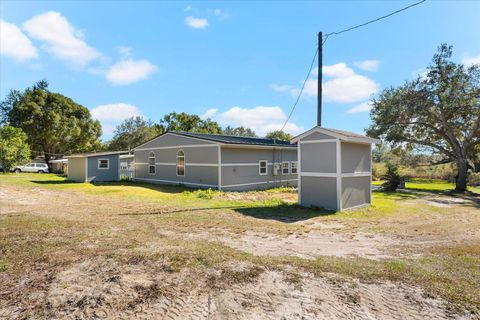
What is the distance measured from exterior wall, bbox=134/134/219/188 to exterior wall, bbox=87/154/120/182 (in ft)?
5.41

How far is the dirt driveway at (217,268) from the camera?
338 centimetres

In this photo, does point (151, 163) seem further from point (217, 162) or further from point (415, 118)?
point (415, 118)

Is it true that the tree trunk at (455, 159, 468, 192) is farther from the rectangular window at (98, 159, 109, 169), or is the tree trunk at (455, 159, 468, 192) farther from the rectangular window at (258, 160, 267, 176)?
the rectangular window at (98, 159, 109, 169)

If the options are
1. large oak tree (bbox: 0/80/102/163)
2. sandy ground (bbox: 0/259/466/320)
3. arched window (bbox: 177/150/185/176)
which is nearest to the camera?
sandy ground (bbox: 0/259/466/320)

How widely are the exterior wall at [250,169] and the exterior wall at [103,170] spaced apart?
36.9 feet

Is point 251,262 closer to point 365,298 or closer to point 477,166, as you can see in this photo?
point 365,298

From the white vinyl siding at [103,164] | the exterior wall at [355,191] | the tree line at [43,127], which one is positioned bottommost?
the exterior wall at [355,191]

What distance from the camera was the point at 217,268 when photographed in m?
4.58

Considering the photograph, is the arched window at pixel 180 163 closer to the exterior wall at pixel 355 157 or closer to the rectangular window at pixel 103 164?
the rectangular window at pixel 103 164

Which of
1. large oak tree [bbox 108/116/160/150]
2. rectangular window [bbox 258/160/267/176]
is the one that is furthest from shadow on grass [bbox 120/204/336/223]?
large oak tree [bbox 108/116/160/150]

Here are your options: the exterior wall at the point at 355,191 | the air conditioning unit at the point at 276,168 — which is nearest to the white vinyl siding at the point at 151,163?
the air conditioning unit at the point at 276,168

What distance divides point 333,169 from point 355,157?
1.52 meters

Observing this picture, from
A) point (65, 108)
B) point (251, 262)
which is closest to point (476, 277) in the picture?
point (251, 262)

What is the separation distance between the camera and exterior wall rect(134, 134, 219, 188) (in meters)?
17.2
